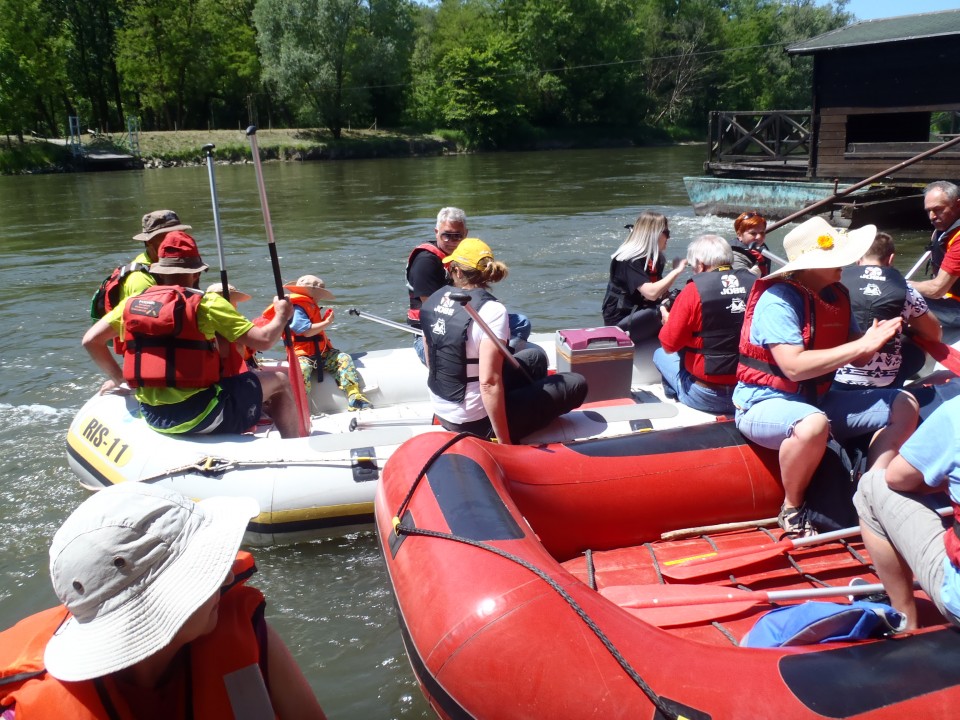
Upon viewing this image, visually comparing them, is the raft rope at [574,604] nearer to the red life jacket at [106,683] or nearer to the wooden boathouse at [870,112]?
the red life jacket at [106,683]

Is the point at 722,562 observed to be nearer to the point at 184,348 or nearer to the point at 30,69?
the point at 184,348

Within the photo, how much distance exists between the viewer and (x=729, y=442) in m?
3.70

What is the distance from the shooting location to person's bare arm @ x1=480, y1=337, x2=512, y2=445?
3.58 metres

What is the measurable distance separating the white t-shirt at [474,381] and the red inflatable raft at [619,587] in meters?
0.42

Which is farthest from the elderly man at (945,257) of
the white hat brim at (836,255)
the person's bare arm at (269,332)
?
the person's bare arm at (269,332)

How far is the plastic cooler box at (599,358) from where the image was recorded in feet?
15.3

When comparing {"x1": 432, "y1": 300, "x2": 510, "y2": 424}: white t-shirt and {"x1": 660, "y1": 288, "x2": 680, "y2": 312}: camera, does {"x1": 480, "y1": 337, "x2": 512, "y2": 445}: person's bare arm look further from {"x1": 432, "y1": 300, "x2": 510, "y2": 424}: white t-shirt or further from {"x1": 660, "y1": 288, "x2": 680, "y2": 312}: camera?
{"x1": 660, "y1": 288, "x2": 680, "y2": 312}: camera

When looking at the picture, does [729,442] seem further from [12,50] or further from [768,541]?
[12,50]

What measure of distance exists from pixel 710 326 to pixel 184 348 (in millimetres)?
2556

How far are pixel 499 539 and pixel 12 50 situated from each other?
43.0 m

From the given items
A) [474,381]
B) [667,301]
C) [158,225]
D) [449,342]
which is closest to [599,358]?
[667,301]

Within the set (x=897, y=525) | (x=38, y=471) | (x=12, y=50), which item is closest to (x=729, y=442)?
(x=897, y=525)

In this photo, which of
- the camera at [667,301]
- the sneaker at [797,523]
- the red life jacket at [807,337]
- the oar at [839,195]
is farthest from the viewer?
the oar at [839,195]

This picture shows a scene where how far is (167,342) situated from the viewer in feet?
13.3
